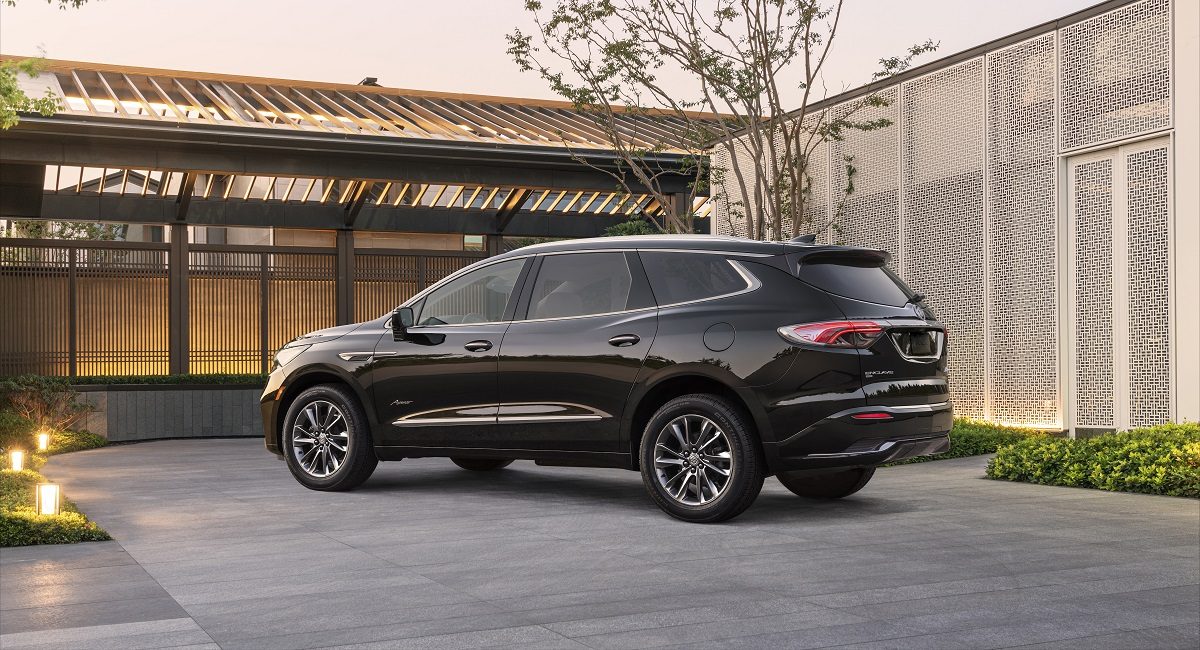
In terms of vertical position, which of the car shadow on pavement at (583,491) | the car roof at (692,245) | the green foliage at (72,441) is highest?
the car roof at (692,245)

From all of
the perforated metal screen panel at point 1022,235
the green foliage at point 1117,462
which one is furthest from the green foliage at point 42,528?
the perforated metal screen panel at point 1022,235

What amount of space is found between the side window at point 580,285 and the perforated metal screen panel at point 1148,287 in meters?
5.59

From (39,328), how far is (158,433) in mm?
2454

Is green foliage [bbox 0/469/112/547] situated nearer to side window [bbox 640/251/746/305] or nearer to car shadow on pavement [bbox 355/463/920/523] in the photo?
car shadow on pavement [bbox 355/463/920/523]

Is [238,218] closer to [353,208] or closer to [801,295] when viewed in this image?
[353,208]

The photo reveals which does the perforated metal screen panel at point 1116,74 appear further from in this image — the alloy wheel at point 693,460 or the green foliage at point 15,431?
the green foliage at point 15,431

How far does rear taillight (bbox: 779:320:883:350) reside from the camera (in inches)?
277

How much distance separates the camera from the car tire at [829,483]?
855cm

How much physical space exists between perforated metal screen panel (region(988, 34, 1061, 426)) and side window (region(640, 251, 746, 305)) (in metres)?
5.62

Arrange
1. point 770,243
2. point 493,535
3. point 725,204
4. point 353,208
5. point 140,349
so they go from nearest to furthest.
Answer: point 493,535
point 770,243
point 725,204
point 140,349
point 353,208

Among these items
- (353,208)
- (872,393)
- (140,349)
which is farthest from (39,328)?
(872,393)

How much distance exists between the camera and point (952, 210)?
13.2m

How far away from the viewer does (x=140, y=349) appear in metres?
18.5

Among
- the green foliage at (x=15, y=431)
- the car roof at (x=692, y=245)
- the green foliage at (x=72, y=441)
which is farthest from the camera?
the green foliage at (x=72, y=441)
